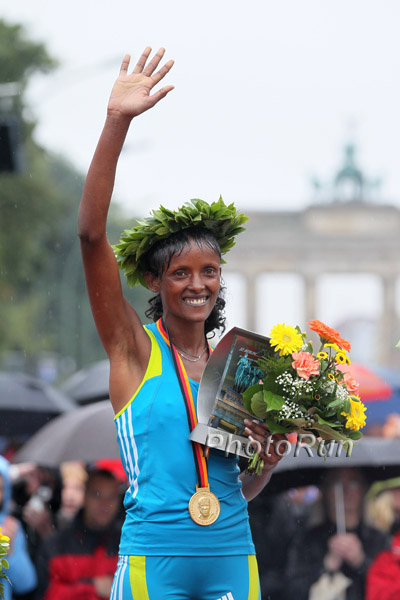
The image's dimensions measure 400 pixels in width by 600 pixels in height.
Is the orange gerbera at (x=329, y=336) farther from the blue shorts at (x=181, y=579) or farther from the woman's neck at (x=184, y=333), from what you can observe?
the blue shorts at (x=181, y=579)

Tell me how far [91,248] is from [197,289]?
14.2 inches

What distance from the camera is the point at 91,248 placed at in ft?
10.2

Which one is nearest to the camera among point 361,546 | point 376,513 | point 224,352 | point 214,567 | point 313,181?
point 214,567

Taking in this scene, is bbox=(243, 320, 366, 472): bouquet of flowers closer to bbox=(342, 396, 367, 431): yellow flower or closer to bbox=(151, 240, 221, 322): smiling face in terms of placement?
bbox=(342, 396, 367, 431): yellow flower

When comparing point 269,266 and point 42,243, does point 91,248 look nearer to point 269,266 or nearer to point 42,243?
point 42,243

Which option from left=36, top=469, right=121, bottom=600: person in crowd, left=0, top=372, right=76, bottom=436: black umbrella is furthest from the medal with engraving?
left=0, top=372, right=76, bottom=436: black umbrella

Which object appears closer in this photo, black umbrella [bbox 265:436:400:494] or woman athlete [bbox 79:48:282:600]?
woman athlete [bbox 79:48:282:600]

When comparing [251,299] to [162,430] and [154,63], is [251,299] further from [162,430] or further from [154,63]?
[162,430]

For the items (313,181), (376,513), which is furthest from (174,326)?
(313,181)

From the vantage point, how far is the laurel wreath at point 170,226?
3.34 m

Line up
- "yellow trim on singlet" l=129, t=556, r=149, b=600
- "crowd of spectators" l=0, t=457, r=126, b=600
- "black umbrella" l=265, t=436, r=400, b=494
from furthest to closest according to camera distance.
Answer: "black umbrella" l=265, t=436, r=400, b=494
"crowd of spectators" l=0, t=457, r=126, b=600
"yellow trim on singlet" l=129, t=556, r=149, b=600

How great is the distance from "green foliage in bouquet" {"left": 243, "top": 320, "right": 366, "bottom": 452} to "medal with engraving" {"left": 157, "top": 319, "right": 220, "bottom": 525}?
0.17m

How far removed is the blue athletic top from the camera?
2.99 metres

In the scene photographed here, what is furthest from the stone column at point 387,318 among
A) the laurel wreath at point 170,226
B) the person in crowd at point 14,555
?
the laurel wreath at point 170,226
